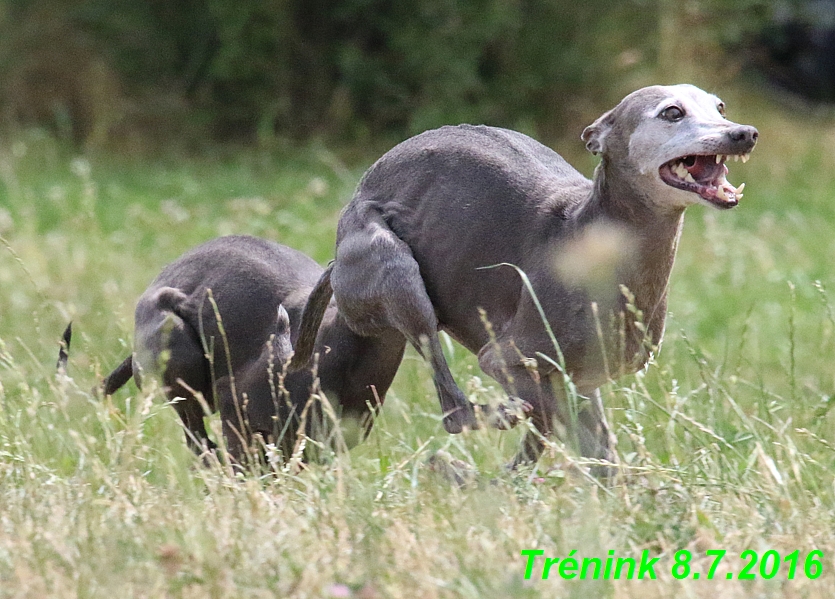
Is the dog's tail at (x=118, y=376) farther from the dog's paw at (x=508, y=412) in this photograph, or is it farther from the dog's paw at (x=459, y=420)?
the dog's paw at (x=508, y=412)

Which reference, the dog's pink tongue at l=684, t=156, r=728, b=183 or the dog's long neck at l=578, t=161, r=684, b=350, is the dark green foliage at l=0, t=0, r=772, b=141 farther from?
the dog's pink tongue at l=684, t=156, r=728, b=183

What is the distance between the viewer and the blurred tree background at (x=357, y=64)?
12945 millimetres

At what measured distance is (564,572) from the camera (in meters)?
3.05

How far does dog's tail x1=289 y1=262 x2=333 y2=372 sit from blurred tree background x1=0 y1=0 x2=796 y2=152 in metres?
8.37

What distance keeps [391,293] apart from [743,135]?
109 cm

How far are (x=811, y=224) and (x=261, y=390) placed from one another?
687 cm

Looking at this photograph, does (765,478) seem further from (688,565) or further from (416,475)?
(416,475)

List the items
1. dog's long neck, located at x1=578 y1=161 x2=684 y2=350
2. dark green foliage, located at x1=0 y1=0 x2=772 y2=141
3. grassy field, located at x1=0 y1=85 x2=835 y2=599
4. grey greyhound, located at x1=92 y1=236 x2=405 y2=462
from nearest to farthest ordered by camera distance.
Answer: grassy field, located at x1=0 y1=85 x2=835 y2=599 → dog's long neck, located at x1=578 y1=161 x2=684 y2=350 → grey greyhound, located at x1=92 y1=236 x2=405 y2=462 → dark green foliage, located at x1=0 y1=0 x2=772 y2=141

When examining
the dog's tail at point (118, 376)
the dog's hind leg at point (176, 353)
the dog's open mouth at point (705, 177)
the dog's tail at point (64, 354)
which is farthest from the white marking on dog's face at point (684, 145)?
the dog's tail at point (118, 376)

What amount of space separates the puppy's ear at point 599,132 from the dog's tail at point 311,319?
3.16ft

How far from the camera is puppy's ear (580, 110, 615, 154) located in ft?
12.5

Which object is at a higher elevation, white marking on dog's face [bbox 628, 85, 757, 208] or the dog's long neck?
white marking on dog's face [bbox 628, 85, 757, 208]

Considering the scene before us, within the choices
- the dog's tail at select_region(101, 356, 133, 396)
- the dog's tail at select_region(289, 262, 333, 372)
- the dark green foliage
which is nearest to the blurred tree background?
the dark green foliage

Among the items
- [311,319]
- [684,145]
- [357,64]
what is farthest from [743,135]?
[357,64]
